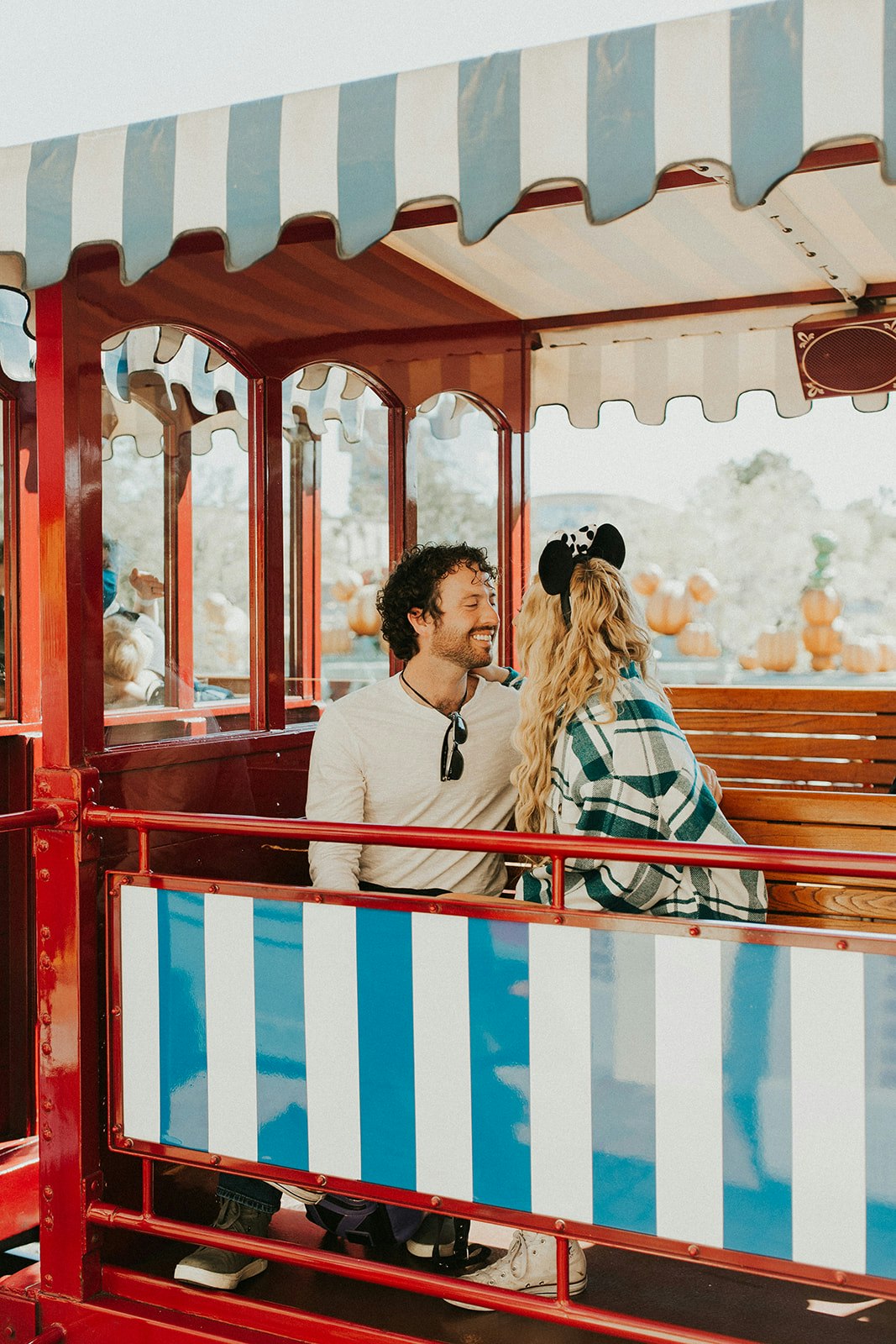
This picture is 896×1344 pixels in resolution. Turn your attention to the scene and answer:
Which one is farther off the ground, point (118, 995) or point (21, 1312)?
point (118, 995)

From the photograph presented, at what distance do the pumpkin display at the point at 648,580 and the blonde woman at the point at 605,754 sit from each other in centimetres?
1176

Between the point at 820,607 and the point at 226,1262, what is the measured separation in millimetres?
11414

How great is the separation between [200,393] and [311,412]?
58 centimetres

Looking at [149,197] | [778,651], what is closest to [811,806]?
[149,197]

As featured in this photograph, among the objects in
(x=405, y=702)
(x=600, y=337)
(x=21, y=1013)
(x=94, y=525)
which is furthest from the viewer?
(x=600, y=337)

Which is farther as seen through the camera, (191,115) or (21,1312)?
(21,1312)

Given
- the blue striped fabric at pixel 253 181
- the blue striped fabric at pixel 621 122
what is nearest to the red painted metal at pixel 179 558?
the blue striped fabric at pixel 253 181

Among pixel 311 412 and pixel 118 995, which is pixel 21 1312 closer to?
pixel 118 995

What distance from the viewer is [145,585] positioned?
370cm

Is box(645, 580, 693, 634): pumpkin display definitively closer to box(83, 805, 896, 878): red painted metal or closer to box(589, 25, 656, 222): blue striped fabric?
box(83, 805, 896, 878): red painted metal

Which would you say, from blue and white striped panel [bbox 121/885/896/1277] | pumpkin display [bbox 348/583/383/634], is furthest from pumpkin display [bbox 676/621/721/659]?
blue and white striped panel [bbox 121/885/896/1277]

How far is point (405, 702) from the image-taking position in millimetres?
3322

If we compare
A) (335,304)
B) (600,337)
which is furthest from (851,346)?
(335,304)

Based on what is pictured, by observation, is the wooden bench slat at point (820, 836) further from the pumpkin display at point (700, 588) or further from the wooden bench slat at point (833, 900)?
the pumpkin display at point (700, 588)
